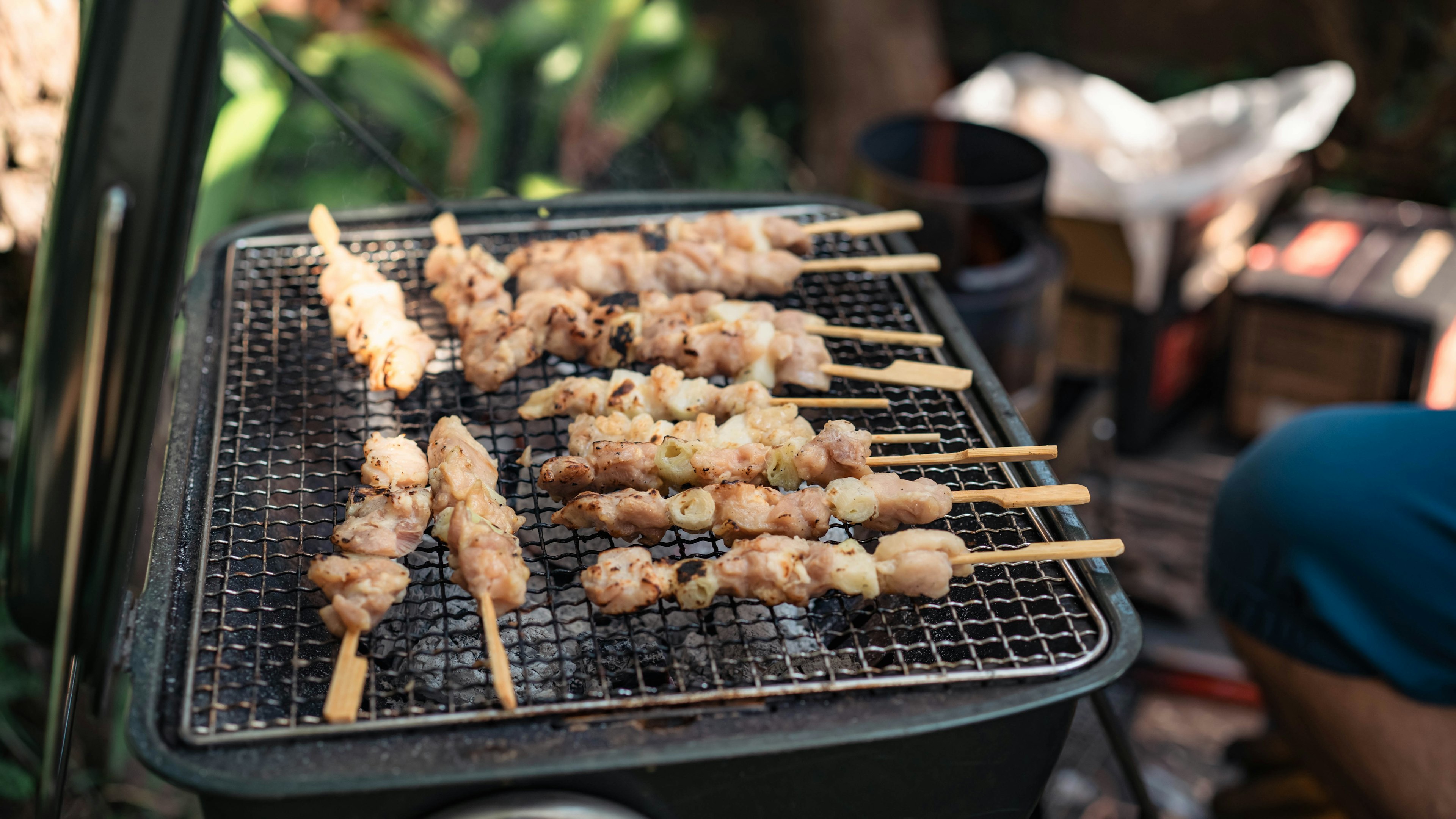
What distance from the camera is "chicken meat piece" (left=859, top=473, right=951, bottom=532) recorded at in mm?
2238

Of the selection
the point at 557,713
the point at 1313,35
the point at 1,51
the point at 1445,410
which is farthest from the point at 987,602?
the point at 1313,35

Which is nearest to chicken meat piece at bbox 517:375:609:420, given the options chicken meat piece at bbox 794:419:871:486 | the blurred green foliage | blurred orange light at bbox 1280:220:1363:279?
chicken meat piece at bbox 794:419:871:486

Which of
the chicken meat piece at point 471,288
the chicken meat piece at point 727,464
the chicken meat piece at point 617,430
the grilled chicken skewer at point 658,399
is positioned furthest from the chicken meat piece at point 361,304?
the chicken meat piece at point 727,464

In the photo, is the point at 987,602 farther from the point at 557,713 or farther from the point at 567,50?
the point at 567,50

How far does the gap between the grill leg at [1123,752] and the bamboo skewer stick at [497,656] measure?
1425 mm

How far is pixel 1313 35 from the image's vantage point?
6250 millimetres

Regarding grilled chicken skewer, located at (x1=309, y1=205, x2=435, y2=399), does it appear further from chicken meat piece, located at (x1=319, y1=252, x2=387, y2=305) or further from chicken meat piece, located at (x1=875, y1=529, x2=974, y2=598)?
chicken meat piece, located at (x1=875, y1=529, x2=974, y2=598)

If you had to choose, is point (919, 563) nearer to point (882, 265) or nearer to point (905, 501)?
point (905, 501)

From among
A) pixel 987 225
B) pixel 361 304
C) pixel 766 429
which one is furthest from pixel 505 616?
pixel 987 225

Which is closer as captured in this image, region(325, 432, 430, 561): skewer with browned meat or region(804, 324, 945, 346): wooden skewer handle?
region(325, 432, 430, 561): skewer with browned meat

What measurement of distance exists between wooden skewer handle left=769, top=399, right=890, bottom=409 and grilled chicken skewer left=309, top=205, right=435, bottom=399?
0.90 metres

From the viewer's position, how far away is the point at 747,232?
3201 millimetres

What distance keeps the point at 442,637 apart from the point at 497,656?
0.28m

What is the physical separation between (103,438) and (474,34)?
5582 millimetres
